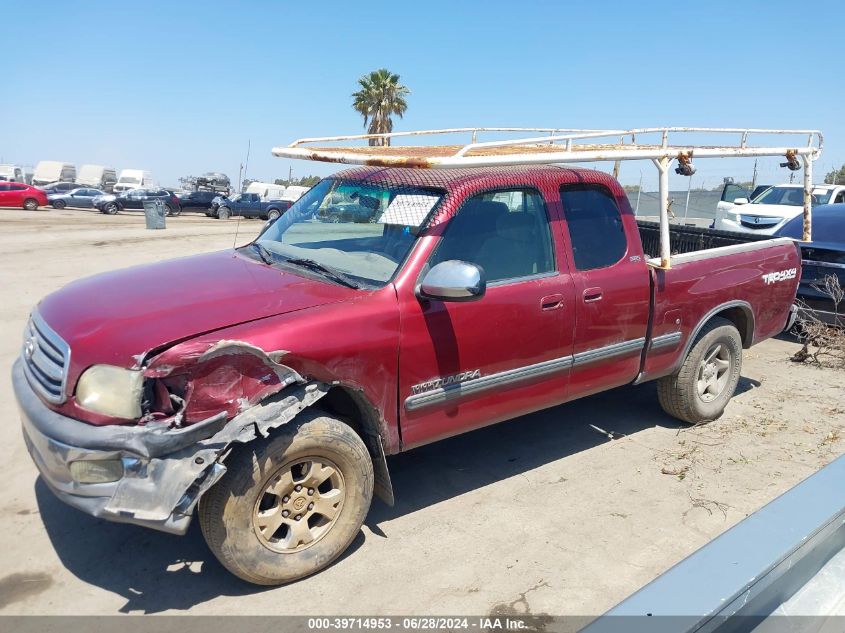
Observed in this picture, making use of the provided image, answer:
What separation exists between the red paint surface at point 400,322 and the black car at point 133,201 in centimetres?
3121

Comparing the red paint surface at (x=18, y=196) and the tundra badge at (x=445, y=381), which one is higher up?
the red paint surface at (x=18, y=196)

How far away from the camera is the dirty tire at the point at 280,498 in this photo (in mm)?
2920

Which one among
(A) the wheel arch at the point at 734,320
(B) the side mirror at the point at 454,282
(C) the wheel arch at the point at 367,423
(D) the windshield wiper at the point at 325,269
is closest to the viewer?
(B) the side mirror at the point at 454,282

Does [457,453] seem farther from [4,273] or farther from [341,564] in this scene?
[4,273]

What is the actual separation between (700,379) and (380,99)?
38836 mm

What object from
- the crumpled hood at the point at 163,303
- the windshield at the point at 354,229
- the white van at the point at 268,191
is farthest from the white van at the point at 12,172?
the crumpled hood at the point at 163,303

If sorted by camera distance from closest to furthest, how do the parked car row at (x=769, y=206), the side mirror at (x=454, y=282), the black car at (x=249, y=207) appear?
the side mirror at (x=454, y=282)
the parked car row at (x=769, y=206)
the black car at (x=249, y=207)

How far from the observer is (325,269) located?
12.0 ft

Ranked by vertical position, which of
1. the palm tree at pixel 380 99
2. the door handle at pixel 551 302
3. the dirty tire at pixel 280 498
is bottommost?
the dirty tire at pixel 280 498

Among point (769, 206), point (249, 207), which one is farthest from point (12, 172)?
point (769, 206)

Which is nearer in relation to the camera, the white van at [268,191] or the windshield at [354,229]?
the windshield at [354,229]

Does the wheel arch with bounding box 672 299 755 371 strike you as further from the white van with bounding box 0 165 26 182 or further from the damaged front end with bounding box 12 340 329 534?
the white van with bounding box 0 165 26 182

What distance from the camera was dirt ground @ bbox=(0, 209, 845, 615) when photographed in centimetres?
311

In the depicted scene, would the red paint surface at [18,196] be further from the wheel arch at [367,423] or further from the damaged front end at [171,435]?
the wheel arch at [367,423]
